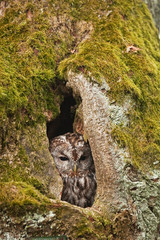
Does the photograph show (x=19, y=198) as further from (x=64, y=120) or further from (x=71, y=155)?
(x=64, y=120)

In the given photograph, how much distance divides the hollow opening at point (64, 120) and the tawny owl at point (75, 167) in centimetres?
19

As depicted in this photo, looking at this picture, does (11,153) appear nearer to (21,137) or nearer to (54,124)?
(21,137)

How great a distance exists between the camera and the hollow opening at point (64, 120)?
3518 millimetres

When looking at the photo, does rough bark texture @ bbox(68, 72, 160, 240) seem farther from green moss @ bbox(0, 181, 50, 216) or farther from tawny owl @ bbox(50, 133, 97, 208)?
tawny owl @ bbox(50, 133, 97, 208)

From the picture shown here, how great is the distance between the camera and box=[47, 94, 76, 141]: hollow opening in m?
3.52

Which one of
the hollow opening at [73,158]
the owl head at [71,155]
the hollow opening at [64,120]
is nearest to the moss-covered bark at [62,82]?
the hollow opening at [64,120]

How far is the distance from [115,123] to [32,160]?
0.84 m

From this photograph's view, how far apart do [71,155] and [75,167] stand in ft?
0.57

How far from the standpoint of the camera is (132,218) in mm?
2346

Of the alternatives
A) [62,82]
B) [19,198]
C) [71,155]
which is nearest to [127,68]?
[62,82]

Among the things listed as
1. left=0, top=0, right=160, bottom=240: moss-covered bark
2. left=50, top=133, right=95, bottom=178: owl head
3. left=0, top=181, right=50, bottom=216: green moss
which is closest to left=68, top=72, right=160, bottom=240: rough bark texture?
left=0, top=0, right=160, bottom=240: moss-covered bark

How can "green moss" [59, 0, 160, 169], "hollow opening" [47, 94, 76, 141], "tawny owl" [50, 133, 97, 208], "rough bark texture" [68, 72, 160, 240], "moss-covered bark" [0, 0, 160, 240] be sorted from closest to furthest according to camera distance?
"moss-covered bark" [0, 0, 160, 240]
"rough bark texture" [68, 72, 160, 240]
"green moss" [59, 0, 160, 169]
"tawny owl" [50, 133, 97, 208]
"hollow opening" [47, 94, 76, 141]

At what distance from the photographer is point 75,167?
3.56 metres

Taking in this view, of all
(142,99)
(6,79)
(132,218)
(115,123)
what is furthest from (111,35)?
(132,218)
